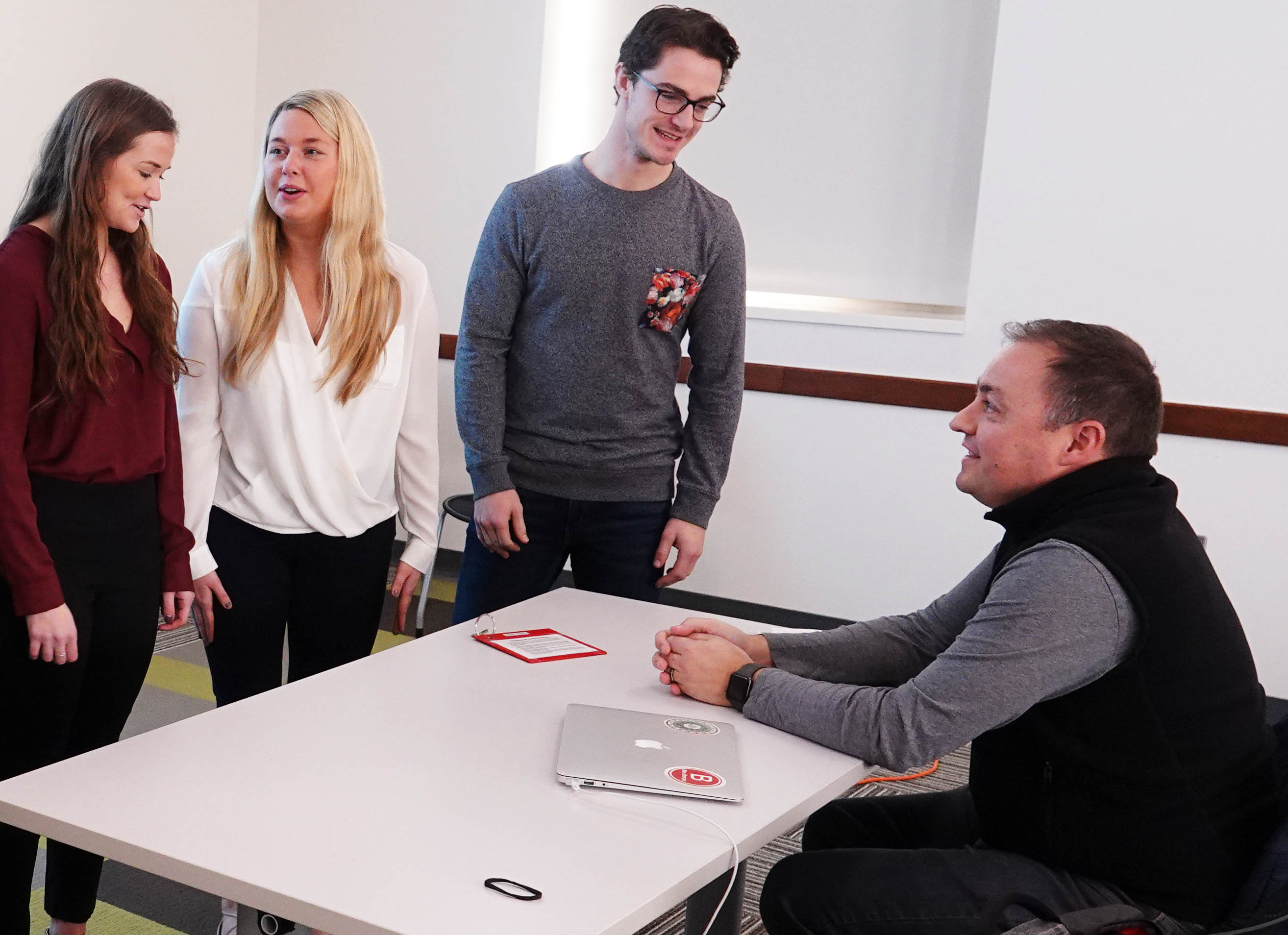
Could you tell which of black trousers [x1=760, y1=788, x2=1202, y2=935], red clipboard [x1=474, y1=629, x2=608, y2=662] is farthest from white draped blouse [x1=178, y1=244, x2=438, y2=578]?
black trousers [x1=760, y1=788, x2=1202, y2=935]

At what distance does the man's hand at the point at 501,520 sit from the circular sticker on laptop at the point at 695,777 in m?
0.95

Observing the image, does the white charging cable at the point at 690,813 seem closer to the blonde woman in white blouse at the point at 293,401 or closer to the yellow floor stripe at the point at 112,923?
the blonde woman in white blouse at the point at 293,401

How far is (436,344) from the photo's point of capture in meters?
2.26

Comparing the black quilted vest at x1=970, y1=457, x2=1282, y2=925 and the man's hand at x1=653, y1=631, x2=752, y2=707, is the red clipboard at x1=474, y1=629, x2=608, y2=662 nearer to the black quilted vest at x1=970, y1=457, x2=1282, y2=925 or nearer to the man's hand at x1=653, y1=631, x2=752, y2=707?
the man's hand at x1=653, y1=631, x2=752, y2=707

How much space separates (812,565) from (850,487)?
311mm

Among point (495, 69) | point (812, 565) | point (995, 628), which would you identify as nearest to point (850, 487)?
point (812, 565)

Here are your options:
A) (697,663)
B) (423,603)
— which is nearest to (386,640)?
(423,603)

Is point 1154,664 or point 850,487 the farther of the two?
point 850,487

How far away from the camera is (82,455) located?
1.79 m

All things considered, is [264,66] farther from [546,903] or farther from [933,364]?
[546,903]

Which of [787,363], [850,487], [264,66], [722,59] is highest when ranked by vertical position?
[264,66]

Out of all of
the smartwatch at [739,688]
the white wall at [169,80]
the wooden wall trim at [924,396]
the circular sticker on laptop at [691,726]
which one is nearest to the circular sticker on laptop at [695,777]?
the circular sticker on laptop at [691,726]

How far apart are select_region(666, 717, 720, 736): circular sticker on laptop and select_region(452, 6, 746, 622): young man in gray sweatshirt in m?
0.80

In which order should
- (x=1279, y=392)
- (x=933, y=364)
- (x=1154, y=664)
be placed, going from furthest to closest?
(x=933, y=364)
(x=1279, y=392)
(x=1154, y=664)
